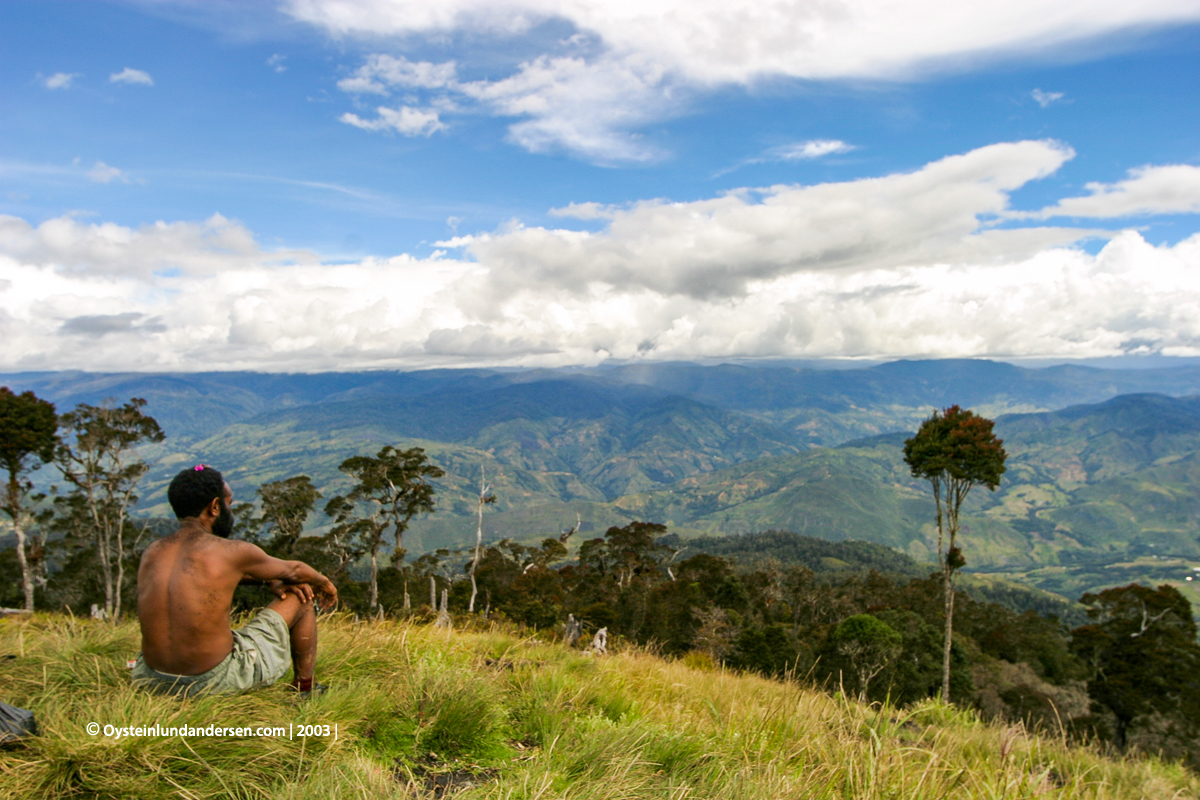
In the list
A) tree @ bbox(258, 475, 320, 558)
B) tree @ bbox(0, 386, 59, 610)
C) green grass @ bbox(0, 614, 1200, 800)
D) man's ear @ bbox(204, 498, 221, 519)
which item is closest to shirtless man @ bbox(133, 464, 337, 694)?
man's ear @ bbox(204, 498, 221, 519)

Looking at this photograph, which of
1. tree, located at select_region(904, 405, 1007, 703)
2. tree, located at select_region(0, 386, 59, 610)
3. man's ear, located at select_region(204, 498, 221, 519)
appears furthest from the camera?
tree, located at select_region(0, 386, 59, 610)

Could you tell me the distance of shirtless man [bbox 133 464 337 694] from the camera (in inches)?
150

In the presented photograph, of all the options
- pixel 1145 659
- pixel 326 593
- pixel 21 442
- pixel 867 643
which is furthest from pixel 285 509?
pixel 1145 659

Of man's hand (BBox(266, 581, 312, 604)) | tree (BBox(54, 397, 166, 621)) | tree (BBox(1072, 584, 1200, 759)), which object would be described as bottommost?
tree (BBox(1072, 584, 1200, 759))

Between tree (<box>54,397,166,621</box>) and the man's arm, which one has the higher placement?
the man's arm

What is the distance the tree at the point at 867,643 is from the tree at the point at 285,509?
31948 millimetres

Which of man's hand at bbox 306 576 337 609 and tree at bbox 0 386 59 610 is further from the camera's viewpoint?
tree at bbox 0 386 59 610

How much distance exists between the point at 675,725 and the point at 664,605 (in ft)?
132

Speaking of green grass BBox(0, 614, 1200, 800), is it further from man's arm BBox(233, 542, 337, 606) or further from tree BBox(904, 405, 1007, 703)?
tree BBox(904, 405, 1007, 703)

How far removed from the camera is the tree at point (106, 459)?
32.7 metres

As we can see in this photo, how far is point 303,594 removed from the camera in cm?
439

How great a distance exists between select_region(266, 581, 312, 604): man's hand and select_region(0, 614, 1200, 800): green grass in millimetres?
643

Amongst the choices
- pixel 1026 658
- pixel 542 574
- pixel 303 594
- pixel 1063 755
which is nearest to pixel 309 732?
pixel 303 594

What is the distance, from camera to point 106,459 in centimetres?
3562
